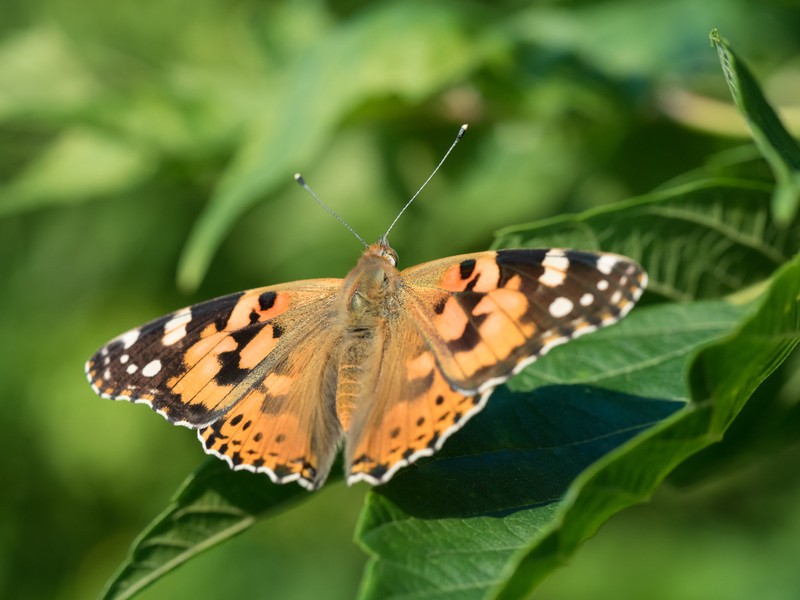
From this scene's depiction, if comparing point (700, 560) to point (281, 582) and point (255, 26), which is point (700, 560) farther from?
point (255, 26)

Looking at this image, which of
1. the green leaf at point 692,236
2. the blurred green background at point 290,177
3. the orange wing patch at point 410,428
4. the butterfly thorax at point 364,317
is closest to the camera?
the orange wing patch at point 410,428

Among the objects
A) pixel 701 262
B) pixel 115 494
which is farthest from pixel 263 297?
pixel 115 494

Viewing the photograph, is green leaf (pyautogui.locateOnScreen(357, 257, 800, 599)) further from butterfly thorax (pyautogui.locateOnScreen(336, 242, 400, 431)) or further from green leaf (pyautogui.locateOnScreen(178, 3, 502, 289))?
green leaf (pyautogui.locateOnScreen(178, 3, 502, 289))

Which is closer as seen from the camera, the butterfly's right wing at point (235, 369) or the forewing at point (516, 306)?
the forewing at point (516, 306)

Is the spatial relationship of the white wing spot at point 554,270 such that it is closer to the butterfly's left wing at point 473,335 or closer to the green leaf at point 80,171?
the butterfly's left wing at point 473,335

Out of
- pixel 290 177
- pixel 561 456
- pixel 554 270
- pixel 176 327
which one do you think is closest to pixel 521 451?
pixel 561 456

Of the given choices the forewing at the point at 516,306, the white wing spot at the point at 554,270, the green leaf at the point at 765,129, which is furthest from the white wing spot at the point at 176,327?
the green leaf at the point at 765,129

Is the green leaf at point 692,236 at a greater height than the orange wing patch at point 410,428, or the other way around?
the orange wing patch at point 410,428

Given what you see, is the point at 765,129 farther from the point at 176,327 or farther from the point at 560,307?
the point at 176,327
